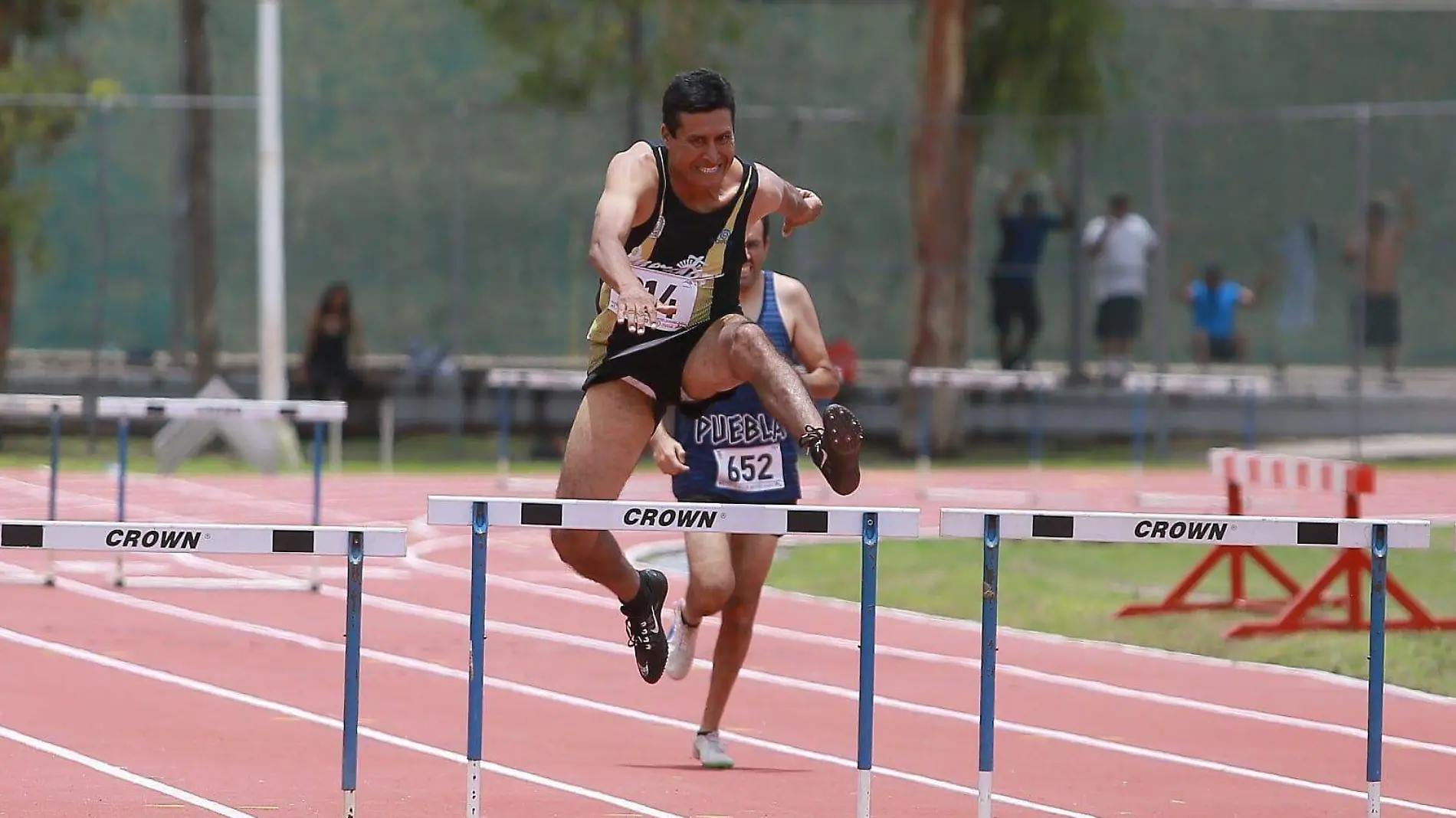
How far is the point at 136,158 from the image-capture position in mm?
22141

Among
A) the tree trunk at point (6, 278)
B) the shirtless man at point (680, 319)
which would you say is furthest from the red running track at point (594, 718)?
the tree trunk at point (6, 278)

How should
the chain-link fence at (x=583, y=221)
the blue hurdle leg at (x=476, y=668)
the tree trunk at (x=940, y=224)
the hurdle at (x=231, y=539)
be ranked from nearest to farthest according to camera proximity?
the hurdle at (x=231, y=539)
the blue hurdle leg at (x=476, y=668)
the chain-link fence at (x=583, y=221)
the tree trunk at (x=940, y=224)

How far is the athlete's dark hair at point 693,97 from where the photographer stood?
23.3ft

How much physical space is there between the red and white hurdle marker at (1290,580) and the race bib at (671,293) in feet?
17.6

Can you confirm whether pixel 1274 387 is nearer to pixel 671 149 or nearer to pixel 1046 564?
pixel 1046 564

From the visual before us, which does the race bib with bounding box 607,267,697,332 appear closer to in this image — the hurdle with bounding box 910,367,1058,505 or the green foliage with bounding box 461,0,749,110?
the hurdle with bounding box 910,367,1058,505

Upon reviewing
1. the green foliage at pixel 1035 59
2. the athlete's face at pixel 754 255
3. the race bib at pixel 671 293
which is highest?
the green foliage at pixel 1035 59

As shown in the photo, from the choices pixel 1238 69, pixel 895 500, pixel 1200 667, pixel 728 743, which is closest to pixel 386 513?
pixel 895 500

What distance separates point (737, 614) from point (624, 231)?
1987mm

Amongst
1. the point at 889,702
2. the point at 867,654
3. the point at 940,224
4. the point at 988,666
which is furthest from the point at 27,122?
the point at 988,666

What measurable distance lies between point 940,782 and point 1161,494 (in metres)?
11.5

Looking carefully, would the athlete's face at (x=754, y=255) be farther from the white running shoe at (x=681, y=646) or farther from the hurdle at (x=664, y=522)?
the hurdle at (x=664, y=522)

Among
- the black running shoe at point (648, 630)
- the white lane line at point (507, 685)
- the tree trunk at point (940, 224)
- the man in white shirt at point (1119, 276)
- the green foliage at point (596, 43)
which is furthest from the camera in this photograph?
the green foliage at point (596, 43)

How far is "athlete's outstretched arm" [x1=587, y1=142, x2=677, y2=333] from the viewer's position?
6684 mm
